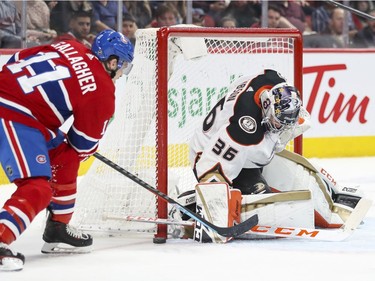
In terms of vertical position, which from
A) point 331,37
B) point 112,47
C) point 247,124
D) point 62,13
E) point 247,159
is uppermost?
point 62,13

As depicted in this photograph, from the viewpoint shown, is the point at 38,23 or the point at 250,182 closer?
the point at 250,182

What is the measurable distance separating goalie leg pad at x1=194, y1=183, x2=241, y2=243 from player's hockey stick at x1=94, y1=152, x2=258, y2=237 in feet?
0.13

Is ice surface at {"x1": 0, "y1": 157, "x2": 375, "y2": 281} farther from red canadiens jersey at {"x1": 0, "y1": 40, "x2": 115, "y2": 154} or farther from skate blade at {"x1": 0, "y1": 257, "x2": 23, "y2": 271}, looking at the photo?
red canadiens jersey at {"x1": 0, "y1": 40, "x2": 115, "y2": 154}

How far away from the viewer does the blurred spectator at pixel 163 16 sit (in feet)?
22.6

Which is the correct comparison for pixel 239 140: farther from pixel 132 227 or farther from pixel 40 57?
pixel 40 57

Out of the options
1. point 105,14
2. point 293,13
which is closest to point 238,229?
point 105,14

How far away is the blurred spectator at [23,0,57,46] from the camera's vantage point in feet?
20.5

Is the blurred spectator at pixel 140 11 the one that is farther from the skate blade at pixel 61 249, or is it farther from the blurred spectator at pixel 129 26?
the skate blade at pixel 61 249

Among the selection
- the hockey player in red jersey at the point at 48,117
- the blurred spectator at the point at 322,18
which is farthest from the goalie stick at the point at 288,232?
the blurred spectator at the point at 322,18

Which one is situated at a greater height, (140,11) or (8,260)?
(140,11)

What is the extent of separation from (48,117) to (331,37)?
166 inches

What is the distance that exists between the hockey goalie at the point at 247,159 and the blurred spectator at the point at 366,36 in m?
3.40

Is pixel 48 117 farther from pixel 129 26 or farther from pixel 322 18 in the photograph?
pixel 322 18

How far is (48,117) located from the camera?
3.69 metres
